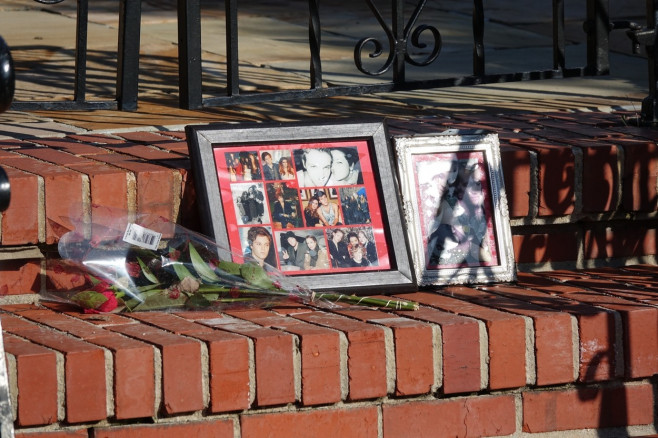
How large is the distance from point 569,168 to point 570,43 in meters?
3.43

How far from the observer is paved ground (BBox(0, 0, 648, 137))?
3.79m

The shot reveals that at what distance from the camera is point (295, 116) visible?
3.70m

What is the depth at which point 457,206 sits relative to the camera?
2.95 meters

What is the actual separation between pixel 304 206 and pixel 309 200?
23 millimetres

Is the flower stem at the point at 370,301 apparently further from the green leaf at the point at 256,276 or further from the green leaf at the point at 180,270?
the green leaf at the point at 180,270

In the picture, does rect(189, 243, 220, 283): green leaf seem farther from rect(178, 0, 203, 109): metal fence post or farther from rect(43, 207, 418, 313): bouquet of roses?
rect(178, 0, 203, 109): metal fence post

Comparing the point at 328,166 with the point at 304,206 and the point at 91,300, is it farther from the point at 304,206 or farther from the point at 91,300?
the point at 91,300

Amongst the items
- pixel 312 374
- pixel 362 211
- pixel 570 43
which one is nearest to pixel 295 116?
pixel 362 211

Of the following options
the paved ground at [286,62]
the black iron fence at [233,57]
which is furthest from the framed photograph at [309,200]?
the paved ground at [286,62]

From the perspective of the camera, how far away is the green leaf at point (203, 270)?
8.83ft

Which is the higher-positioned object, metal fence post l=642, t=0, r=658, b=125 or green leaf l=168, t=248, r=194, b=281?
metal fence post l=642, t=0, r=658, b=125

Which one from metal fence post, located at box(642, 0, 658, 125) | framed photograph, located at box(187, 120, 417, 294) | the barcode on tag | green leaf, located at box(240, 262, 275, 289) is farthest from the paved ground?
green leaf, located at box(240, 262, 275, 289)

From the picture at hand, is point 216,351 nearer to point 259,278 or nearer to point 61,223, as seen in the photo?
point 259,278

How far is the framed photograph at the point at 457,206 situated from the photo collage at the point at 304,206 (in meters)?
0.11
